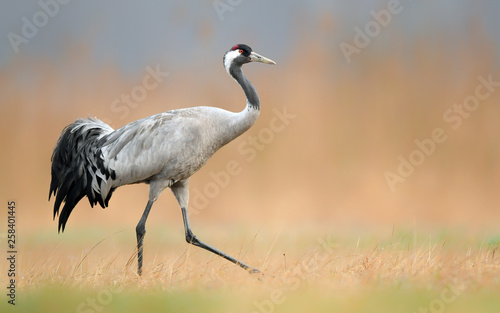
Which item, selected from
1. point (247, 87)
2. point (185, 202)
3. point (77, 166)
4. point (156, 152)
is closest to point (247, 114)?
point (247, 87)

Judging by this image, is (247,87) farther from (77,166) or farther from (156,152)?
(77,166)

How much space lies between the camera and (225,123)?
6367 millimetres

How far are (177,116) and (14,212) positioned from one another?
1.91 metres

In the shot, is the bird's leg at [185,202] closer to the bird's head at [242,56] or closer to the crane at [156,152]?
the crane at [156,152]

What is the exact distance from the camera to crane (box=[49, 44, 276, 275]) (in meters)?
6.30

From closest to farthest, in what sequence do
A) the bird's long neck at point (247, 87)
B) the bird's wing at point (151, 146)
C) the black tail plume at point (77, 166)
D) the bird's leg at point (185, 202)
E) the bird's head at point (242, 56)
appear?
the bird's wing at point (151, 146), the bird's long neck at point (247, 87), the bird's head at point (242, 56), the bird's leg at point (185, 202), the black tail plume at point (77, 166)

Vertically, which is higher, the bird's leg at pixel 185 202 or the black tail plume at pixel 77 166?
the black tail plume at pixel 77 166

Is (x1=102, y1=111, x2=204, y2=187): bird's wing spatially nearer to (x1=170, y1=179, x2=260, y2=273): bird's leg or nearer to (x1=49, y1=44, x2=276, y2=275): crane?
(x1=49, y1=44, x2=276, y2=275): crane

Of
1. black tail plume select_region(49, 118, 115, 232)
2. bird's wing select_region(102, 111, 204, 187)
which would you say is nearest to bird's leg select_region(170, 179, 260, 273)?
bird's wing select_region(102, 111, 204, 187)

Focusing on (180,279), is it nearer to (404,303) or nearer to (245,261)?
(245,261)

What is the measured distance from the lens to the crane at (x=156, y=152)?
6.30 meters

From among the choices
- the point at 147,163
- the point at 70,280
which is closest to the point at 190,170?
the point at 147,163

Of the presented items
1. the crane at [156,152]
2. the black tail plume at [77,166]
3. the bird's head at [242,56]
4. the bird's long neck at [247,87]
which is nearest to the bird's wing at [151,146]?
the crane at [156,152]

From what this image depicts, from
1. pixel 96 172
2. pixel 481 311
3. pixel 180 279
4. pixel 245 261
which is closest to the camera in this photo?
pixel 481 311
